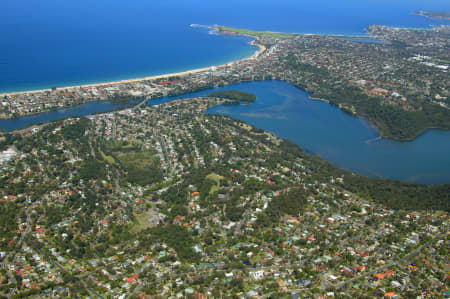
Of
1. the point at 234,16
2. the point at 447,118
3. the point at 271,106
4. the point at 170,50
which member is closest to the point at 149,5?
the point at 234,16

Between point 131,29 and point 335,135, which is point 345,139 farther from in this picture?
point 131,29

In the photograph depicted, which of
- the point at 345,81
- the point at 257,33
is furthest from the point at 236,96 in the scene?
the point at 257,33

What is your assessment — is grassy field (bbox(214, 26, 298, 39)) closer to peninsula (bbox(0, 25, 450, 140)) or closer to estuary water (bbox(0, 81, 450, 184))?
peninsula (bbox(0, 25, 450, 140))

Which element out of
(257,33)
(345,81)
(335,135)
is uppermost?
(257,33)

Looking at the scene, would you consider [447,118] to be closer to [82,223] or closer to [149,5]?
[82,223]

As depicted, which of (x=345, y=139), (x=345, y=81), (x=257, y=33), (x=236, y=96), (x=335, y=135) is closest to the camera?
(x=345, y=139)

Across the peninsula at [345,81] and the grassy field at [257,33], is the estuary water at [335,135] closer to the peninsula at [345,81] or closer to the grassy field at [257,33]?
the peninsula at [345,81]
